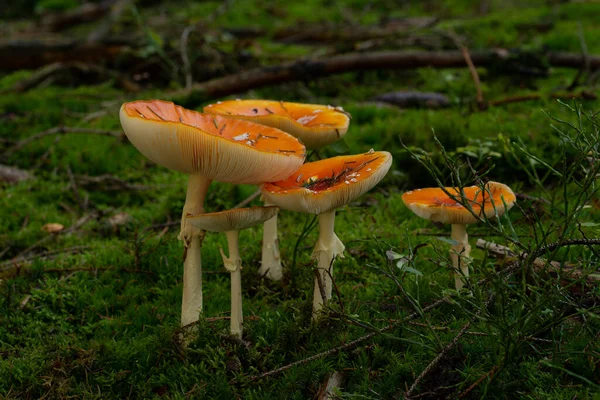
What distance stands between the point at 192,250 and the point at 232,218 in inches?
20.2

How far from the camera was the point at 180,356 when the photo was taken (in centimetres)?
304

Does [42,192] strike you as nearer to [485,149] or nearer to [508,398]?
[485,149]

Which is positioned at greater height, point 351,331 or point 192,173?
point 192,173

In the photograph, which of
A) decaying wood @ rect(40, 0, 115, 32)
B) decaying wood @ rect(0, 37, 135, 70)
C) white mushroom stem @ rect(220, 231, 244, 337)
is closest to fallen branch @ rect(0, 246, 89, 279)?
white mushroom stem @ rect(220, 231, 244, 337)

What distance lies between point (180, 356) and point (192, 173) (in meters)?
1.00

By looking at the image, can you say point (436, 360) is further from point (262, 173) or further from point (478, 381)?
point (262, 173)

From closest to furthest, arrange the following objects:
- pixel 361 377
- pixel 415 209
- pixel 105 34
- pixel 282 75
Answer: pixel 361 377
pixel 415 209
pixel 282 75
pixel 105 34

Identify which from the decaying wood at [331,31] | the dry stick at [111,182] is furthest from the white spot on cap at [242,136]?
the decaying wood at [331,31]

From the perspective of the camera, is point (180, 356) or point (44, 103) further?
point (44, 103)

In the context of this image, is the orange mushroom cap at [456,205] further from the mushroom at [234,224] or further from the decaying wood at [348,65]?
the decaying wood at [348,65]

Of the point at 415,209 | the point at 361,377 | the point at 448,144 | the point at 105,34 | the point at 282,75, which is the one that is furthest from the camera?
the point at 105,34

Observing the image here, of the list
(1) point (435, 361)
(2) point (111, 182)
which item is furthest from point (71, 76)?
(1) point (435, 361)

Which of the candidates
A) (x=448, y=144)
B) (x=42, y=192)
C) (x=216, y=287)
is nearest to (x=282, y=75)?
(x=448, y=144)

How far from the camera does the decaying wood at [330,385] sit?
2.66 meters
